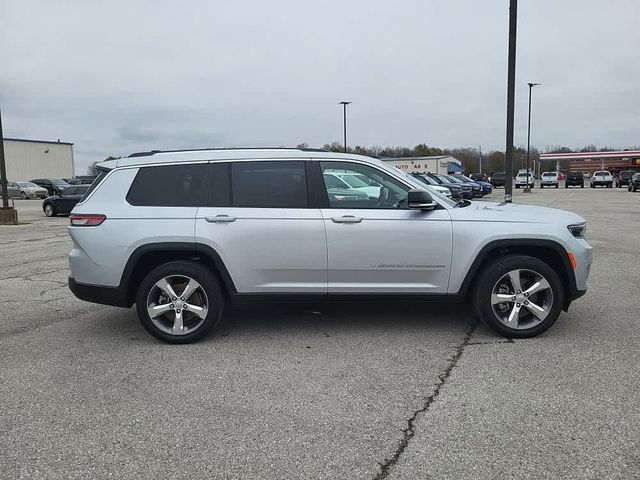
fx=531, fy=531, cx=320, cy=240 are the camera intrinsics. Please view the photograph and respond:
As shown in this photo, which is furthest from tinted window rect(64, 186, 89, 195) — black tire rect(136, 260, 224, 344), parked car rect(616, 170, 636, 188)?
parked car rect(616, 170, 636, 188)

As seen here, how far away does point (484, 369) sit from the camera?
4.30 m

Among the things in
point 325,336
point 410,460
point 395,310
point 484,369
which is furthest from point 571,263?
point 410,460

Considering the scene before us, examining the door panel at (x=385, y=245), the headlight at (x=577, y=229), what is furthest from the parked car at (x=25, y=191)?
the headlight at (x=577, y=229)

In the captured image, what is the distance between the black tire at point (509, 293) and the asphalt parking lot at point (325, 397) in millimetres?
148

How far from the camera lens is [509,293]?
5.05m

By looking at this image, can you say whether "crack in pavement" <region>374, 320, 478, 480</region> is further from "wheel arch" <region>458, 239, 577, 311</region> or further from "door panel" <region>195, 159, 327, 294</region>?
"door panel" <region>195, 159, 327, 294</region>

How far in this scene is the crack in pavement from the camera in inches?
116

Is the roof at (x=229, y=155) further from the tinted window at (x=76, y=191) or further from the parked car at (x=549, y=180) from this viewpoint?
the parked car at (x=549, y=180)

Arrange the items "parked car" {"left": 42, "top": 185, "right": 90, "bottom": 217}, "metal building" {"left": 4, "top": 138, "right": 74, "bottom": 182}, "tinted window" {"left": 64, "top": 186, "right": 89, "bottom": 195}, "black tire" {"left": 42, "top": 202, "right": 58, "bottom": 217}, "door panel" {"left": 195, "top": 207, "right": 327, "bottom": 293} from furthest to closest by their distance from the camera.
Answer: "metal building" {"left": 4, "top": 138, "right": 74, "bottom": 182} < "tinted window" {"left": 64, "top": 186, "right": 89, "bottom": 195} < "black tire" {"left": 42, "top": 202, "right": 58, "bottom": 217} < "parked car" {"left": 42, "top": 185, "right": 90, "bottom": 217} < "door panel" {"left": 195, "top": 207, "right": 327, "bottom": 293}

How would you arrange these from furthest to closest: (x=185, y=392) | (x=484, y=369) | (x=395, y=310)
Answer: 1. (x=395, y=310)
2. (x=484, y=369)
3. (x=185, y=392)

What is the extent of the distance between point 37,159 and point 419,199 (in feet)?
238

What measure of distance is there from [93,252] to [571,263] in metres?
4.47

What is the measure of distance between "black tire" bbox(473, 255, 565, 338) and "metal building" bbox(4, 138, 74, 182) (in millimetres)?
67301

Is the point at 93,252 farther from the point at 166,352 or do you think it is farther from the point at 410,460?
the point at 410,460
